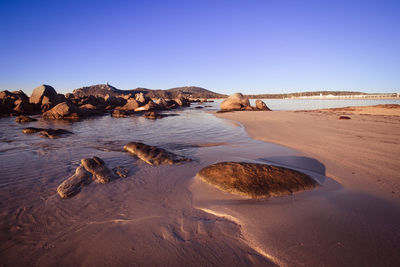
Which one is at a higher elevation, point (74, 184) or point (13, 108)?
point (13, 108)

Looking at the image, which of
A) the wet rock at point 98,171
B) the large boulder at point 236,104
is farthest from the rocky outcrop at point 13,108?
the large boulder at point 236,104

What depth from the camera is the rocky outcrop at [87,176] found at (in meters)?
2.56

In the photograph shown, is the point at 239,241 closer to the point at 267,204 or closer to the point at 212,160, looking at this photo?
the point at 267,204

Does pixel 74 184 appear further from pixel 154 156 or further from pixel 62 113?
pixel 62 113

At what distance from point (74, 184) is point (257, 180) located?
107 inches

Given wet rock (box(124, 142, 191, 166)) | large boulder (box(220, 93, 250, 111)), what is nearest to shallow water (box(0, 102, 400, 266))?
wet rock (box(124, 142, 191, 166))

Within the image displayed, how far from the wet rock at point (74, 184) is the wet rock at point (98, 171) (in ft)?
0.27

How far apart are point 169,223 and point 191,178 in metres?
1.14

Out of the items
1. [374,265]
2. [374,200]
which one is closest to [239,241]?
[374,265]

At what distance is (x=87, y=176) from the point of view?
294cm

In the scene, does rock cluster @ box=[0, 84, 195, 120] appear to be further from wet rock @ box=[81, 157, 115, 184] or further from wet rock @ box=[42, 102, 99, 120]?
wet rock @ box=[81, 157, 115, 184]

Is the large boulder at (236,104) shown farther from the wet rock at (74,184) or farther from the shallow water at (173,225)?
the wet rock at (74,184)

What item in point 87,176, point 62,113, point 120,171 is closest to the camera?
point 87,176

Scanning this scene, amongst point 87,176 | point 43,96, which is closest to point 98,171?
point 87,176
